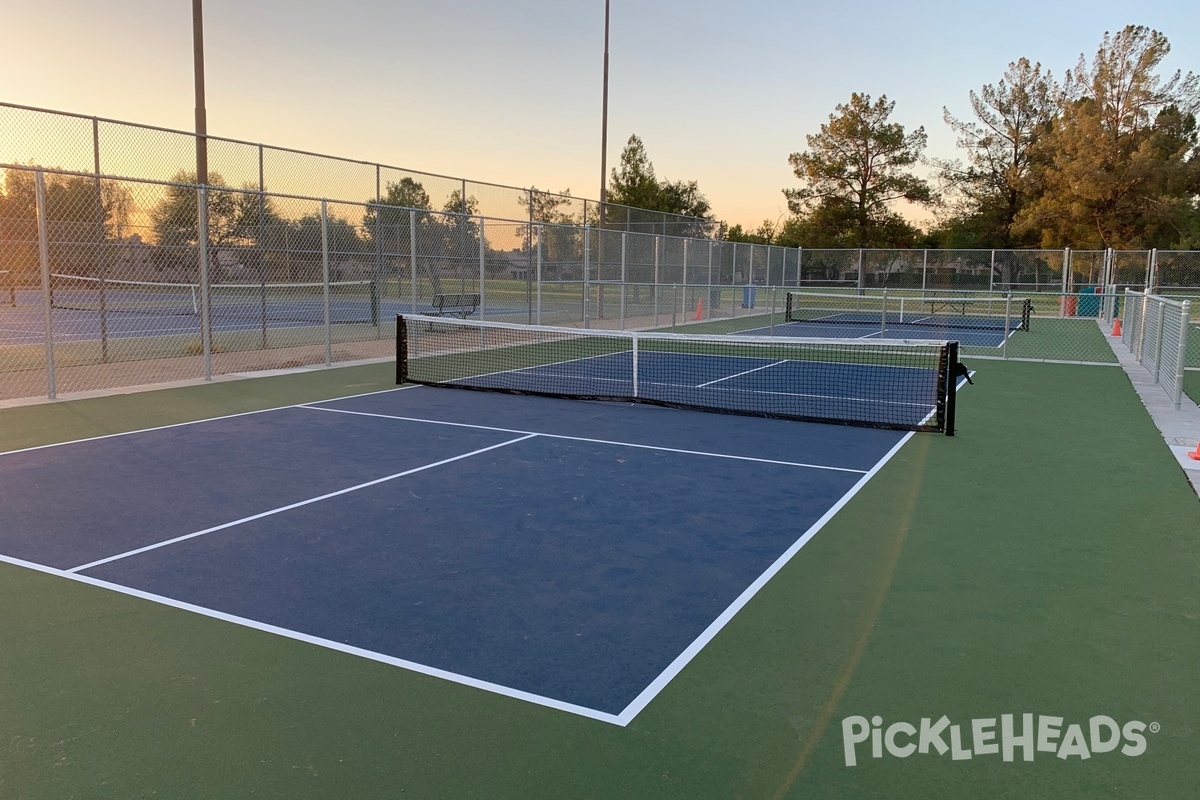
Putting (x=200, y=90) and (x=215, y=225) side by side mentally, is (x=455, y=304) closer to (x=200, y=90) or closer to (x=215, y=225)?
(x=215, y=225)

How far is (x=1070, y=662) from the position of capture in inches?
162

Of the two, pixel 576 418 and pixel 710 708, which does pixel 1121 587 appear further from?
pixel 576 418

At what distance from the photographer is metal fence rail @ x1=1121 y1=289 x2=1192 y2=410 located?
11.3 metres

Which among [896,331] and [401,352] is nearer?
[401,352]

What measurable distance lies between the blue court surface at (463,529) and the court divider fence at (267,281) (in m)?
4.84

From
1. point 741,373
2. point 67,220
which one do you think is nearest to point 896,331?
point 741,373

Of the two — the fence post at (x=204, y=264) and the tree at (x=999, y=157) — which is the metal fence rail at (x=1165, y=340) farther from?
the tree at (x=999, y=157)

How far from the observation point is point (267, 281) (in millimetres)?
17422

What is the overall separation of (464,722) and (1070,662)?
282cm

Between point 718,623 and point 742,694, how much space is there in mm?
764

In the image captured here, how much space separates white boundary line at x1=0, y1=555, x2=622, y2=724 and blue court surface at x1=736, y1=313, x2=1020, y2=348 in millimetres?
19390

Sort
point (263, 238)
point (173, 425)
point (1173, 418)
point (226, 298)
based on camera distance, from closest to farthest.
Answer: point (173, 425), point (1173, 418), point (263, 238), point (226, 298)

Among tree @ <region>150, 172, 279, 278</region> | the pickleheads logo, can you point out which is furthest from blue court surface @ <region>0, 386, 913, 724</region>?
tree @ <region>150, 172, 279, 278</region>

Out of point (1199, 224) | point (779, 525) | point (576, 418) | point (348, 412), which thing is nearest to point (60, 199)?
point (348, 412)
